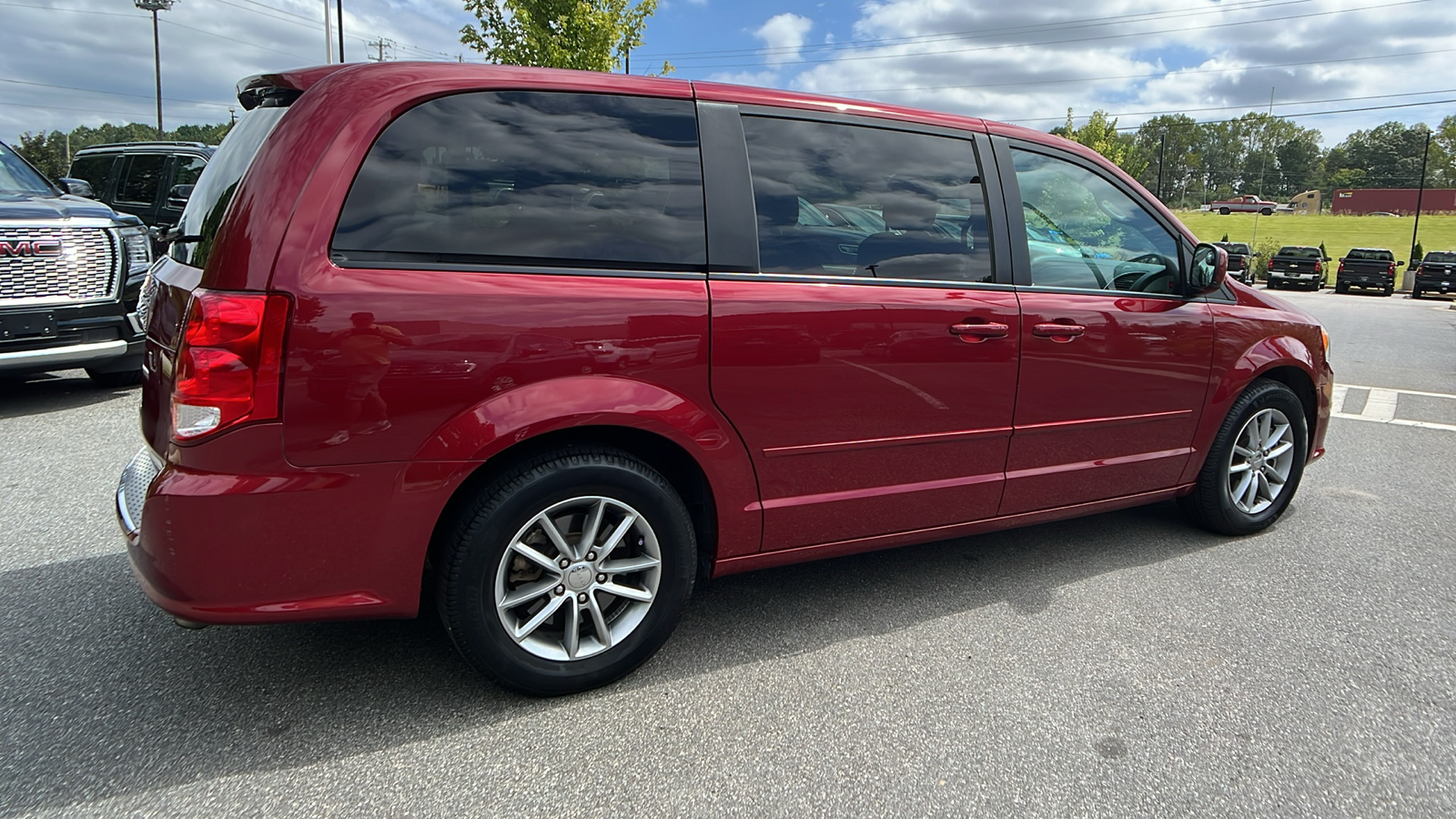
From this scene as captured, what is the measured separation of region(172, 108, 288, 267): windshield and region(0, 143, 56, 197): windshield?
5.00 m

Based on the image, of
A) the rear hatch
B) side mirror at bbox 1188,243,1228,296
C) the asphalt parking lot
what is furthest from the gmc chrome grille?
side mirror at bbox 1188,243,1228,296

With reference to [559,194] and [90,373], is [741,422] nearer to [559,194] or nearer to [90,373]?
[559,194]

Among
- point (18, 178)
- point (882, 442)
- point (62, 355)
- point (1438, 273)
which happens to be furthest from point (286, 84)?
point (1438, 273)

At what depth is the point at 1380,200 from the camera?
346 feet

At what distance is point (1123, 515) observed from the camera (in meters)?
4.55

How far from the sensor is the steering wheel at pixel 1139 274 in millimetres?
3626

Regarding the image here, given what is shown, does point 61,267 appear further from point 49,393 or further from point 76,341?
point 49,393

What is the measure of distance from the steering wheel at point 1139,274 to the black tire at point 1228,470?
780 mm

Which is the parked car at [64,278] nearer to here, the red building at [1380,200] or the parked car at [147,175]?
the parked car at [147,175]

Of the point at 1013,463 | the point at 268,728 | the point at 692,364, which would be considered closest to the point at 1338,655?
the point at 1013,463

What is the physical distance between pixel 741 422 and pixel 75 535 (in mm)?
3118

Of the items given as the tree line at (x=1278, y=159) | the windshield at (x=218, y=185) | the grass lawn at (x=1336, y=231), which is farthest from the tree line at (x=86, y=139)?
the tree line at (x=1278, y=159)

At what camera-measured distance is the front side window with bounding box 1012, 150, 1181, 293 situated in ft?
11.2

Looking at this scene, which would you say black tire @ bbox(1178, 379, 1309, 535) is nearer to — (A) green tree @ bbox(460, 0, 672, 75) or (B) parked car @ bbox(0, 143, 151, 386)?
(B) parked car @ bbox(0, 143, 151, 386)
